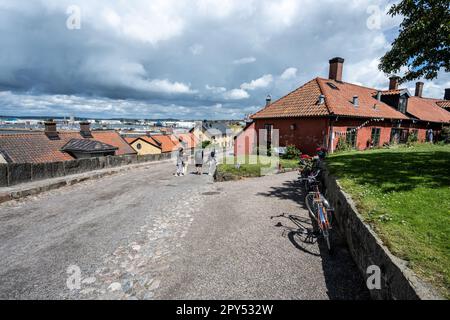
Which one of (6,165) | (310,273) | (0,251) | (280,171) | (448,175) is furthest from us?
(280,171)

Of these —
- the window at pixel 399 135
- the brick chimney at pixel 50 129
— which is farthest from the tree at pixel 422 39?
the brick chimney at pixel 50 129

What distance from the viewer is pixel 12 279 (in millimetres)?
4332

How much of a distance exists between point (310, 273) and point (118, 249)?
165 inches

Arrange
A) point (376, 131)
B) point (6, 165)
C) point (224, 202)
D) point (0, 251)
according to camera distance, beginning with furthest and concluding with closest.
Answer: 1. point (376, 131)
2. point (6, 165)
3. point (224, 202)
4. point (0, 251)

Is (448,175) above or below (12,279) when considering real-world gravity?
above

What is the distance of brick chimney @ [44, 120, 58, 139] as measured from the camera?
25097 mm

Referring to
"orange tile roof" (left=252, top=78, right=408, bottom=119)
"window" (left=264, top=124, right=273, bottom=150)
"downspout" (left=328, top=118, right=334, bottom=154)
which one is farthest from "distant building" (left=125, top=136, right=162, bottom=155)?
"downspout" (left=328, top=118, right=334, bottom=154)

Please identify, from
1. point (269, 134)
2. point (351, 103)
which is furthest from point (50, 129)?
point (351, 103)

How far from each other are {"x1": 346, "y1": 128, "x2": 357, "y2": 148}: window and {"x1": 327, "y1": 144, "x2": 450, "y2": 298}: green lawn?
32.4 feet

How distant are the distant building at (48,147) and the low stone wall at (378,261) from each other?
971 inches

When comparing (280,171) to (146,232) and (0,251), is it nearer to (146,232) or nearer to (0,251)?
(146,232)

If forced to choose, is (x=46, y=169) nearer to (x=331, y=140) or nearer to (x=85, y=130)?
(x=331, y=140)
